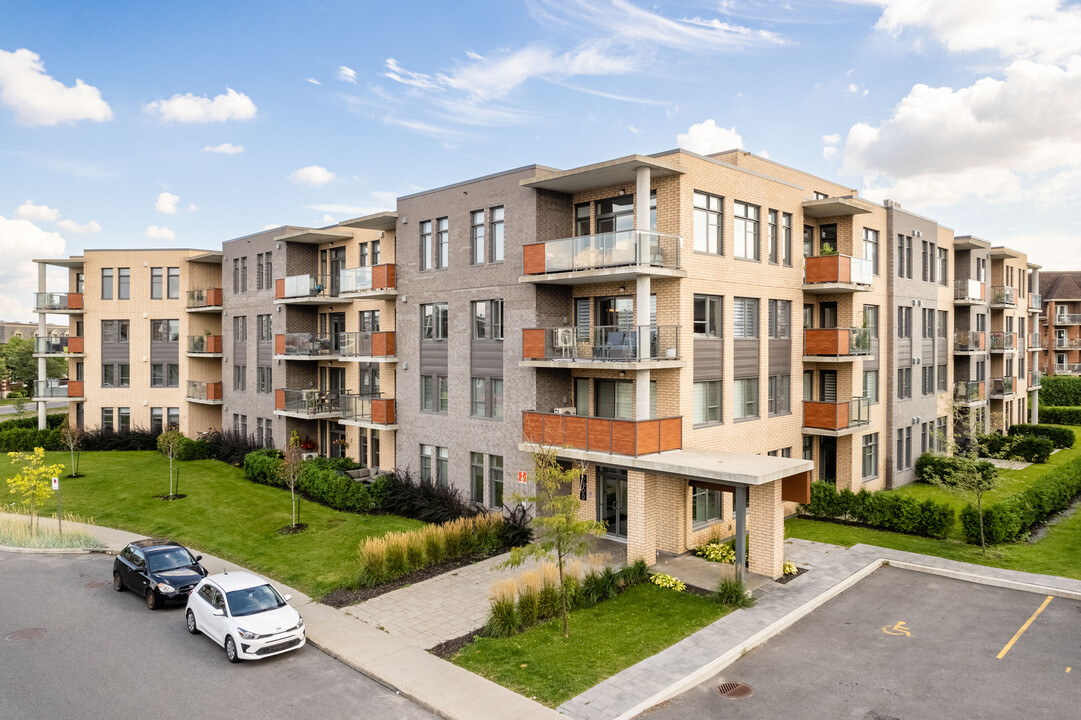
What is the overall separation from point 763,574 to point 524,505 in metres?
7.85

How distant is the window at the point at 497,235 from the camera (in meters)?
24.0

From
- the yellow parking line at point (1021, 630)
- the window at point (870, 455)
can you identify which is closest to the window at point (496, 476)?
the yellow parking line at point (1021, 630)

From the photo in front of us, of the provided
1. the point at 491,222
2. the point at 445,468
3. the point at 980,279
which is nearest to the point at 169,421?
the point at 445,468

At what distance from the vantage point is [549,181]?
21.5 meters

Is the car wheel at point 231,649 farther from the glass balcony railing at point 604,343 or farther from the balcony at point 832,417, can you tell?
the balcony at point 832,417

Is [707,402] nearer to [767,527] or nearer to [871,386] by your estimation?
[767,527]

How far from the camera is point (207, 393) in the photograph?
1585 inches

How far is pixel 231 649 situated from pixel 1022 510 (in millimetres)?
23813

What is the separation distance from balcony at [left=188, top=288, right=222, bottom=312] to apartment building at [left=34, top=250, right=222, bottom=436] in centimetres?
84

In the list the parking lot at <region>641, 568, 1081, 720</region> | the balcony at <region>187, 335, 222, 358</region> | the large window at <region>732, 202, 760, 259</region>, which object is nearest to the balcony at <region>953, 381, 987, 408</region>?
the large window at <region>732, 202, 760, 259</region>

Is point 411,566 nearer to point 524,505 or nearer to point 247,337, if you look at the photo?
point 524,505

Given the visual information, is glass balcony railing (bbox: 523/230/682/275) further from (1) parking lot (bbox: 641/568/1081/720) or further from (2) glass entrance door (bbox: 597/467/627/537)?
(1) parking lot (bbox: 641/568/1081/720)

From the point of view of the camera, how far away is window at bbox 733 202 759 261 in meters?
22.9

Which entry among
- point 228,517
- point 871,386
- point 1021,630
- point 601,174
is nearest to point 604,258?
point 601,174
